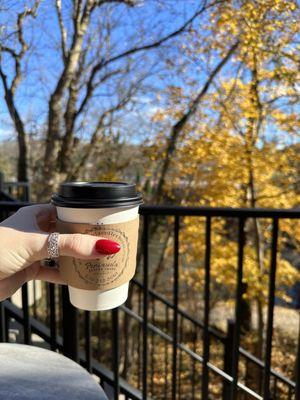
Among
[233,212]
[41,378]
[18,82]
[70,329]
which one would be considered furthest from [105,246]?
[18,82]

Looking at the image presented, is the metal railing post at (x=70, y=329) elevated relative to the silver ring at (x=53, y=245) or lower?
lower

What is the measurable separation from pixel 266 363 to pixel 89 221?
4.39 feet

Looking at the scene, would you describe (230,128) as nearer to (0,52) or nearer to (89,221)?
(0,52)

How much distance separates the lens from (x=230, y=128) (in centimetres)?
713

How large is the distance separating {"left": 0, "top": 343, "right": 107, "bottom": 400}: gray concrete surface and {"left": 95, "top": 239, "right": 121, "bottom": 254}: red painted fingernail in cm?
40

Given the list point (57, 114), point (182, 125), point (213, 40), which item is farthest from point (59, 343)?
point (213, 40)

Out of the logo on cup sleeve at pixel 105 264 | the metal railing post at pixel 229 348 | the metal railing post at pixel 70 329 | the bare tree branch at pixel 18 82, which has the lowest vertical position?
the metal railing post at pixel 229 348

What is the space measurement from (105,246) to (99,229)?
0.06 meters

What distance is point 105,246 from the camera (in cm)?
81

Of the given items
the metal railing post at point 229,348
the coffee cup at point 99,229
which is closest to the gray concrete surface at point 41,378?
the coffee cup at point 99,229

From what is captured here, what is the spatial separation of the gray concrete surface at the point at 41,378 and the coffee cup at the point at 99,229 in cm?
21

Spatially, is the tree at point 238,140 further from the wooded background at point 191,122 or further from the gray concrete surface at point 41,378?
the gray concrete surface at point 41,378

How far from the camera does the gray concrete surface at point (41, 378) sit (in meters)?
0.83

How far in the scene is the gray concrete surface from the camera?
835 millimetres
